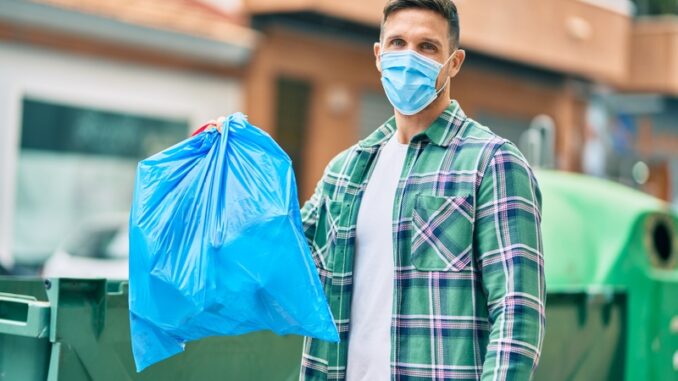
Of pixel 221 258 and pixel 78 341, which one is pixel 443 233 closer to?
pixel 221 258

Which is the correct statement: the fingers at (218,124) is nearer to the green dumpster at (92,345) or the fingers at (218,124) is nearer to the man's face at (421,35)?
the man's face at (421,35)

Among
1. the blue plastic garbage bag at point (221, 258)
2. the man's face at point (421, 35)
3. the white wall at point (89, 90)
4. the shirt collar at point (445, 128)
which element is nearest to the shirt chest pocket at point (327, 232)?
the blue plastic garbage bag at point (221, 258)

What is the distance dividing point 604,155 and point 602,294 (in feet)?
67.4

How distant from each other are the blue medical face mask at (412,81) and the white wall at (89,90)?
9862mm

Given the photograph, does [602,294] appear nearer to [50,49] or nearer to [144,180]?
[144,180]

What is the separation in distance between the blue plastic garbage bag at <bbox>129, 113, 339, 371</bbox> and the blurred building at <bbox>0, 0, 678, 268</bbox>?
34.6 ft

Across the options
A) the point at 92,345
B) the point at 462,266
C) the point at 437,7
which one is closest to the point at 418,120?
the point at 437,7

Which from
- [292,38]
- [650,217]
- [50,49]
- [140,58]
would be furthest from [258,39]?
A: [650,217]

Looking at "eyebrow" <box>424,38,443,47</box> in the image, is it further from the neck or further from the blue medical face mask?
the neck

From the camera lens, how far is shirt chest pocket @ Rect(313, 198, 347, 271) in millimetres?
2984

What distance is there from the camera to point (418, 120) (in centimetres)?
298

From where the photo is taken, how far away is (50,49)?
1352cm

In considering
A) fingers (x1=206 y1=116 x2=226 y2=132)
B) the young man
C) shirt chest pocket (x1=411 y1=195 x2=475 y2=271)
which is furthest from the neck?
fingers (x1=206 y1=116 x2=226 y2=132)

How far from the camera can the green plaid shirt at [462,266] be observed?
106 inches
